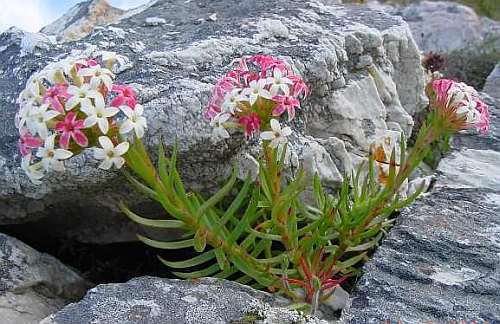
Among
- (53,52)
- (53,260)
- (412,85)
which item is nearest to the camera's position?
(53,260)

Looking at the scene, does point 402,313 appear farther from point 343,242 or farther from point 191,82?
point 191,82

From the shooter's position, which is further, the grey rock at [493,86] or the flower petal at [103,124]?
the grey rock at [493,86]

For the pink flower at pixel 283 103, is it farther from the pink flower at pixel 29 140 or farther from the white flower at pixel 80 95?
the pink flower at pixel 29 140

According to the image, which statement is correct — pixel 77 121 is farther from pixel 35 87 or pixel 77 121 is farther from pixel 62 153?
pixel 35 87

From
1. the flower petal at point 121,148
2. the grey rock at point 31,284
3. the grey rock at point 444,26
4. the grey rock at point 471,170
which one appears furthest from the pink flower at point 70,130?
the grey rock at point 444,26

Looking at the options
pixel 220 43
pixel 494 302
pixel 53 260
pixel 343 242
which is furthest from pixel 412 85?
pixel 53 260

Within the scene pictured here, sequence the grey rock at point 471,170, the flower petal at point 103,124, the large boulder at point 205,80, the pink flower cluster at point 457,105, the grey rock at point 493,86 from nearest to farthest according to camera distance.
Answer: the flower petal at point 103,124 < the pink flower cluster at point 457,105 < the large boulder at point 205,80 < the grey rock at point 471,170 < the grey rock at point 493,86
